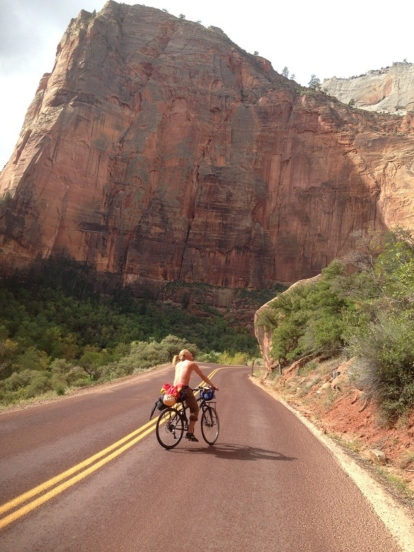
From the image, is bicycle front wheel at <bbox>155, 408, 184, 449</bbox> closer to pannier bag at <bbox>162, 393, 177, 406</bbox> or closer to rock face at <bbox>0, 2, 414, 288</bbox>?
pannier bag at <bbox>162, 393, 177, 406</bbox>

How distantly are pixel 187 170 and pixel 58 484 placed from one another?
65520 mm

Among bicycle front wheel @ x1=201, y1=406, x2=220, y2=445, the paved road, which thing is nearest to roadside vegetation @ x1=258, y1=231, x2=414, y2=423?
the paved road

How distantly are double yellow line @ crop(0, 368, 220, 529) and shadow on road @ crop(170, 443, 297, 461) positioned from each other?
928 millimetres

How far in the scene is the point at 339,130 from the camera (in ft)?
213

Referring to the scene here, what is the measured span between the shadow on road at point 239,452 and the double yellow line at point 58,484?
3.05ft

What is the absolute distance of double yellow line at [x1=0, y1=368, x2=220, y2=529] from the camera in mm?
3332

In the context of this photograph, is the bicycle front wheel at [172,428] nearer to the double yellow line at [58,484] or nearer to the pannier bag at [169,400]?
the pannier bag at [169,400]

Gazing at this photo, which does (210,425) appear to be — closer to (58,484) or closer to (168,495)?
(168,495)

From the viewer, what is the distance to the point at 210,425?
675cm

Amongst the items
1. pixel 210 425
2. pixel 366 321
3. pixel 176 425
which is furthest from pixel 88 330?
pixel 176 425

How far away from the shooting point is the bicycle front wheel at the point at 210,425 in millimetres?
6680

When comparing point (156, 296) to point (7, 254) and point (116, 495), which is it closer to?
point (7, 254)

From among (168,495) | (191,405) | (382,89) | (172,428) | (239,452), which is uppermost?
(382,89)

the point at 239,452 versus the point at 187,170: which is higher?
the point at 187,170
